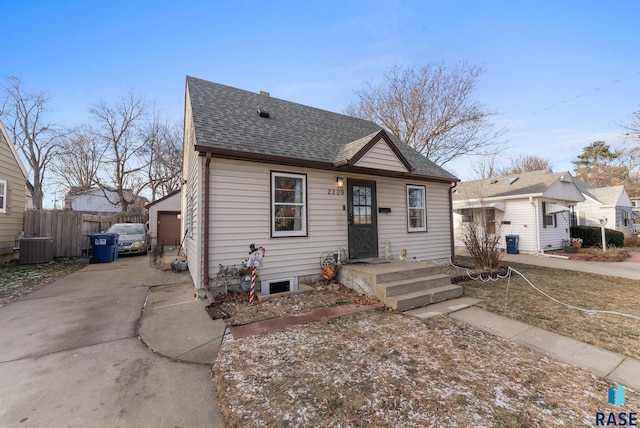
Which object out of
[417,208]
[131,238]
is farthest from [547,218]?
[131,238]

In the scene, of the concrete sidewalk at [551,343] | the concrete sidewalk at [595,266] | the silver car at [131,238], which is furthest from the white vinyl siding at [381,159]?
the silver car at [131,238]

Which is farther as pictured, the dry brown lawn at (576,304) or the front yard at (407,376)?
the dry brown lawn at (576,304)

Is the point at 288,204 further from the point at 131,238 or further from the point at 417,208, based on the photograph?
the point at 131,238

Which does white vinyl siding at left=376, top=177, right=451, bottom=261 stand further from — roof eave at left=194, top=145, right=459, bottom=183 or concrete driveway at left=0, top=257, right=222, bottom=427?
concrete driveway at left=0, top=257, right=222, bottom=427

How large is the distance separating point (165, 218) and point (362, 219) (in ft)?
52.1

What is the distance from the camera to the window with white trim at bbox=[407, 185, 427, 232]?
8555mm

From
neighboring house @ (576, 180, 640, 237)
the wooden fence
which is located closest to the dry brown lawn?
the wooden fence

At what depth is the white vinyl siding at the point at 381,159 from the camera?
21.8 ft

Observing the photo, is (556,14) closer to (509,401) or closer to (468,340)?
(468,340)

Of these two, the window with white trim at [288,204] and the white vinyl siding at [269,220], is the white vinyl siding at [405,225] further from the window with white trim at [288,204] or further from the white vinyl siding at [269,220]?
the window with white trim at [288,204]

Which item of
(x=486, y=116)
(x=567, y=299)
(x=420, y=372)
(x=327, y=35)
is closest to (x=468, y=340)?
(x=420, y=372)

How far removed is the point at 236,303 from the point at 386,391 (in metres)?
3.45

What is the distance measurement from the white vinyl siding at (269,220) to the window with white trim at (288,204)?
12 cm

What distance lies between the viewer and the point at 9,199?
358 inches
